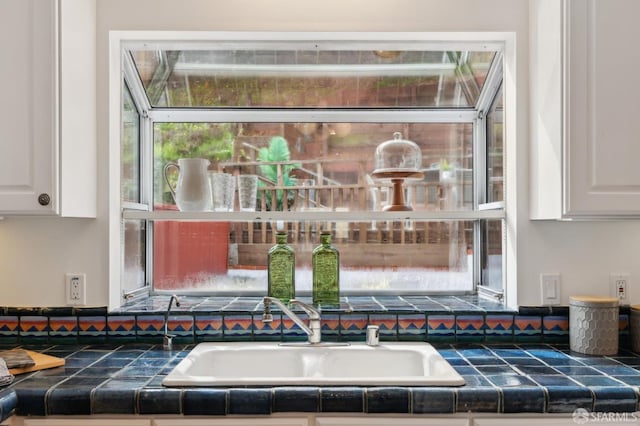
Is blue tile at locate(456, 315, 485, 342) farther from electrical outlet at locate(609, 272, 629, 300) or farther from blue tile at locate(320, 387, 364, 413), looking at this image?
blue tile at locate(320, 387, 364, 413)

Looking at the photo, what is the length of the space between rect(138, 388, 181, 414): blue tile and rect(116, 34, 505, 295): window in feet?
2.80

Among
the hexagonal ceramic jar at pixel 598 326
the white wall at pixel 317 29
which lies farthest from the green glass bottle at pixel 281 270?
the hexagonal ceramic jar at pixel 598 326

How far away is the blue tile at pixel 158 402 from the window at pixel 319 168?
85cm

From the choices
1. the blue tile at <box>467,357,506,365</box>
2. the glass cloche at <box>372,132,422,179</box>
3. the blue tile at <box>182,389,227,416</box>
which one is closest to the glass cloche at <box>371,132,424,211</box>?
the glass cloche at <box>372,132,422,179</box>

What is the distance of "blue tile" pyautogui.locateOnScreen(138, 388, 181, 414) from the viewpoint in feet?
4.52

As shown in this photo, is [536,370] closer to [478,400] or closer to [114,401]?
[478,400]

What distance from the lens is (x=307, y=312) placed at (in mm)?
1820

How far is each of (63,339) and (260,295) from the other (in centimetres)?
76

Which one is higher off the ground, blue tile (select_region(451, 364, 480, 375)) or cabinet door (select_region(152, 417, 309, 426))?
blue tile (select_region(451, 364, 480, 375))

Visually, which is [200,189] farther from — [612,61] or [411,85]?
[612,61]

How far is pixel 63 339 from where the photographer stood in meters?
1.89

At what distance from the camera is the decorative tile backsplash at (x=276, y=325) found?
1889mm

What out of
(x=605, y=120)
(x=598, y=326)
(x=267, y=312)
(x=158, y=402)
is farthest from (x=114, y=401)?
(x=605, y=120)

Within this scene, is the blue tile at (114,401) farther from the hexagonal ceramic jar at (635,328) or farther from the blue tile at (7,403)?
the hexagonal ceramic jar at (635,328)
